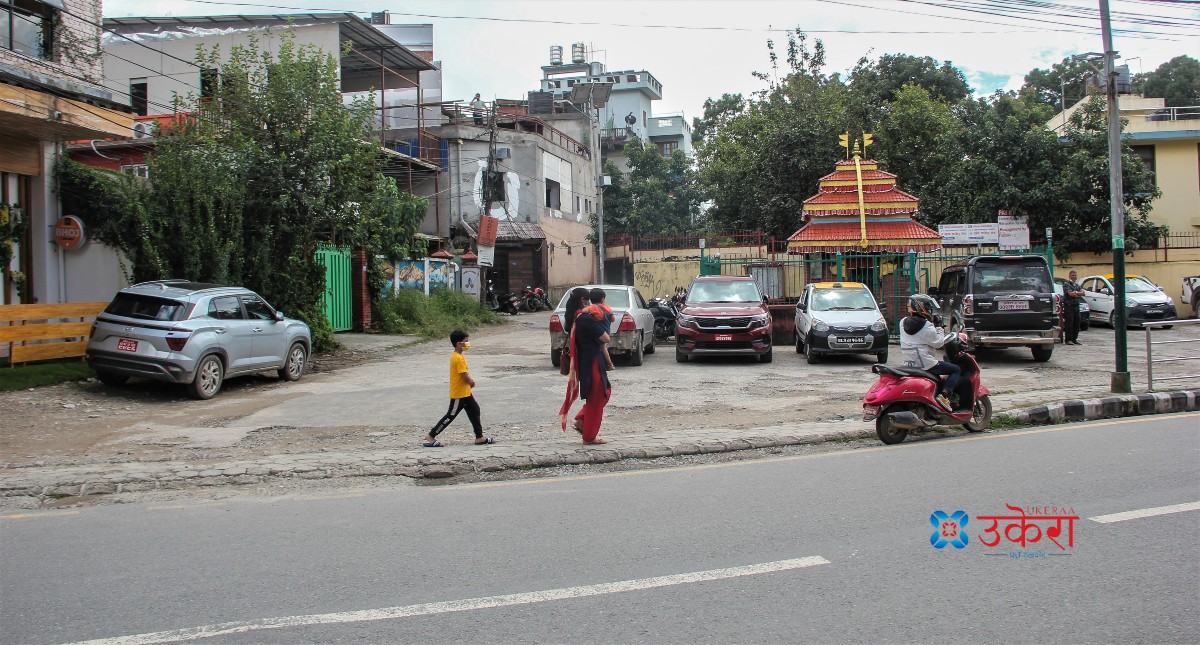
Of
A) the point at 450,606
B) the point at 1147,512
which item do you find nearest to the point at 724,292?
the point at 1147,512

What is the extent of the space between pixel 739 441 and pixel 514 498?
3.09 meters

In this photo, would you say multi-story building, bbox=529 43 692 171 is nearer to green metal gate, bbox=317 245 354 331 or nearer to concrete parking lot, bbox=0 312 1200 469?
green metal gate, bbox=317 245 354 331

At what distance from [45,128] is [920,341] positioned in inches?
573

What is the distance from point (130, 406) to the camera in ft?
38.0

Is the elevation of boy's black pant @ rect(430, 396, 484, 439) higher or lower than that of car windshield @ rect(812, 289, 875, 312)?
lower

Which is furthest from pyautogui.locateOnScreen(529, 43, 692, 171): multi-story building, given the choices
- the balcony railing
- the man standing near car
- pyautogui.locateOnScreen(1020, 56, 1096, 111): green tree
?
the man standing near car

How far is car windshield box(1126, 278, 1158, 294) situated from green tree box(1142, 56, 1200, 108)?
29864 mm

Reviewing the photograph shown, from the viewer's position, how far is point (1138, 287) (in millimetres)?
23641

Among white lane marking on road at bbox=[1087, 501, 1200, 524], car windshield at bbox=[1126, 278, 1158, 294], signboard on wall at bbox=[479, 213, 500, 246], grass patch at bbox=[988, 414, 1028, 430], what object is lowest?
white lane marking on road at bbox=[1087, 501, 1200, 524]

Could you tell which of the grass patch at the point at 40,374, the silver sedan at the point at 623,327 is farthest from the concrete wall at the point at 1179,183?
the grass patch at the point at 40,374

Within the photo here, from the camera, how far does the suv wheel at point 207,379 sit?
1198 cm

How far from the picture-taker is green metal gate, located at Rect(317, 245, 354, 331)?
851 inches

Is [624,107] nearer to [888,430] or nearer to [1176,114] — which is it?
[1176,114]

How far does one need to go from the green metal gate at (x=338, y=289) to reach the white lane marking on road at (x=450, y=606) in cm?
1794
